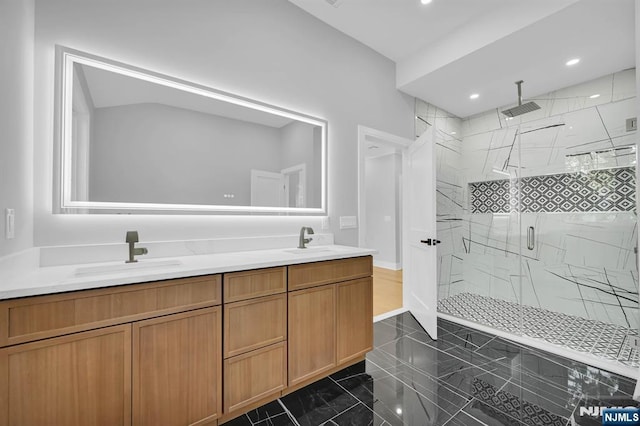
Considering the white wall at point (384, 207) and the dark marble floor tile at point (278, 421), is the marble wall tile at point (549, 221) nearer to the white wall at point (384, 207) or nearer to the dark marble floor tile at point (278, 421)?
the white wall at point (384, 207)

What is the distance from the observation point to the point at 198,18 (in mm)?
1915

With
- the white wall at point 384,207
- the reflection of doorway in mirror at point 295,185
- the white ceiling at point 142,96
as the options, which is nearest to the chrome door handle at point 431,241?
the reflection of doorway in mirror at point 295,185

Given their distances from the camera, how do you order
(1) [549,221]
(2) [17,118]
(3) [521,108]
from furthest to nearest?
(1) [549,221] → (3) [521,108] → (2) [17,118]

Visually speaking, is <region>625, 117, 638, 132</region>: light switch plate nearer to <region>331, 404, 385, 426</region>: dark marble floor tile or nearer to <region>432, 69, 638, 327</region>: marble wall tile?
<region>432, 69, 638, 327</region>: marble wall tile

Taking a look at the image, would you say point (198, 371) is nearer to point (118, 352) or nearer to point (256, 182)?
point (118, 352)

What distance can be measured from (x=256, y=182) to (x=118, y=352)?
1377mm

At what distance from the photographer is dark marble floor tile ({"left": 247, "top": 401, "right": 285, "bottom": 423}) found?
156 centimetres

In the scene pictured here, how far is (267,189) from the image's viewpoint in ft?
7.33

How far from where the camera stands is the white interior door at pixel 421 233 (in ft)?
8.40

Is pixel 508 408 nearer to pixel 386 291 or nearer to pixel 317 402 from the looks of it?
Answer: pixel 317 402

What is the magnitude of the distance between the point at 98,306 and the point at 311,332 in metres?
1.14

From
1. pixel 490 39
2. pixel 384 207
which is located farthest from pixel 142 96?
pixel 384 207

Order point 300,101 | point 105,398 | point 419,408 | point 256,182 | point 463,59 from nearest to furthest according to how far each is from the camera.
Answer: point 105,398, point 419,408, point 256,182, point 300,101, point 463,59

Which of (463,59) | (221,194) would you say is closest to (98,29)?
(221,194)
